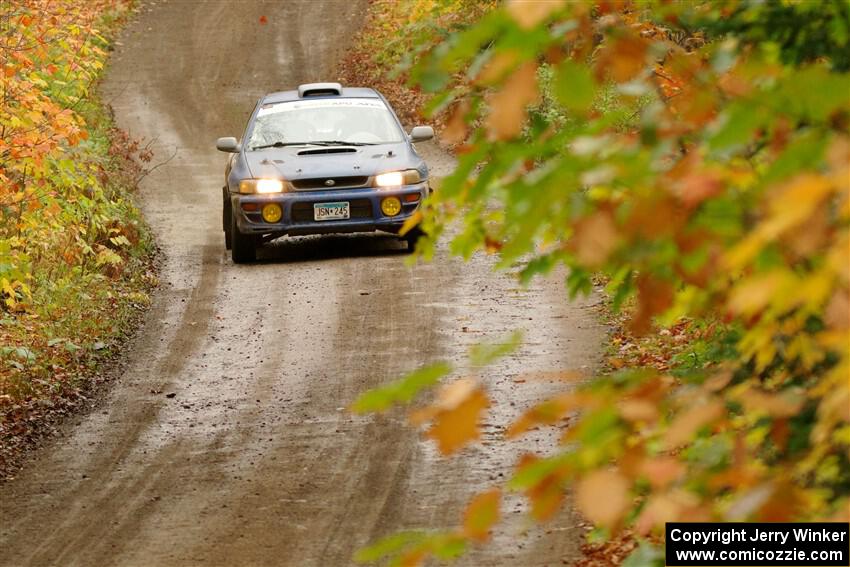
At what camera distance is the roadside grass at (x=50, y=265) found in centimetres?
1055

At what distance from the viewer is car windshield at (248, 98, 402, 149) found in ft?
50.0

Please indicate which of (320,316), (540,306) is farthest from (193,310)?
(540,306)

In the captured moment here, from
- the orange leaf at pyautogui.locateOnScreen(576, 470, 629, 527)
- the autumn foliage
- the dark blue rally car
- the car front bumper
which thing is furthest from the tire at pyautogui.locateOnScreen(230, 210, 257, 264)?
the orange leaf at pyautogui.locateOnScreen(576, 470, 629, 527)

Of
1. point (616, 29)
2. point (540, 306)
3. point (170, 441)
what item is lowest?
point (540, 306)

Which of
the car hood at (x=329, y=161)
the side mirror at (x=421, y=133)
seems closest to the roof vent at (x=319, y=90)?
the car hood at (x=329, y=161)

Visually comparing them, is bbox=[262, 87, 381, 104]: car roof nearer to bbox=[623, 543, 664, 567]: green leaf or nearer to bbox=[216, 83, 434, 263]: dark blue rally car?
bbox=[216, 83, 434, 263]: dark blue rally car

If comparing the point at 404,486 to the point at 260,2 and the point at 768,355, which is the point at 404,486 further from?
the point at 260,2

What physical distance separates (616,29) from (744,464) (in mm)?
997

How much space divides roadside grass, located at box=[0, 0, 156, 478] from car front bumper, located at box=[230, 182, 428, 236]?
1471 mm

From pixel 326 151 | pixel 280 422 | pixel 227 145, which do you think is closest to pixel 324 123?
pixel 326 151

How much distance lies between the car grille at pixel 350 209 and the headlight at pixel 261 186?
0.96 feet

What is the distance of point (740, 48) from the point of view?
3.25m

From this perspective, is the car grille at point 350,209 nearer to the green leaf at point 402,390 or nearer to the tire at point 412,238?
the tire at point 412,238

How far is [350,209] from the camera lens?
14328mm
